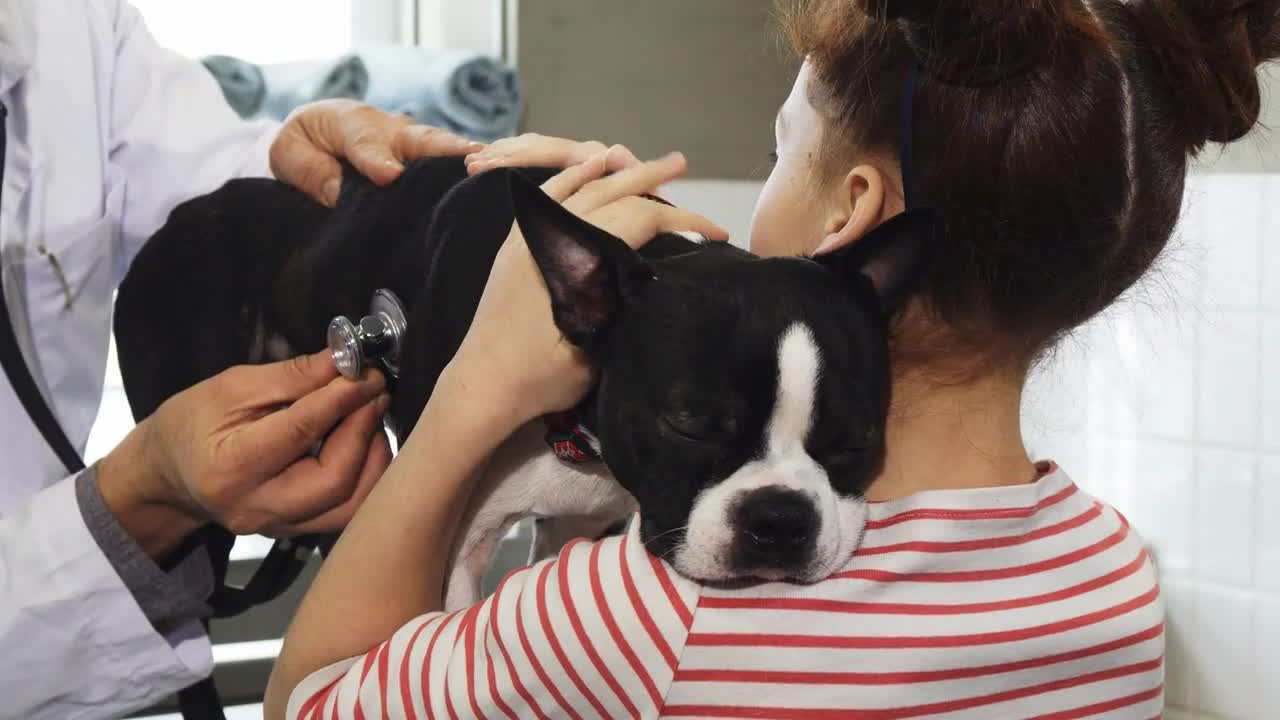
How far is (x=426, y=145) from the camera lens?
1.22m

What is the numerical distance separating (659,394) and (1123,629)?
0.33 meters

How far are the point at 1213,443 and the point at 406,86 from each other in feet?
4.32

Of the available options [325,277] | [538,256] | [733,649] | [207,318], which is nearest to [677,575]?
[733,649]

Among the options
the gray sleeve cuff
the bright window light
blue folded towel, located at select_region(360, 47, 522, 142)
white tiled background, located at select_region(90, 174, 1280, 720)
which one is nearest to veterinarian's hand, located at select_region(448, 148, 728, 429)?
the gray sleeve cuff

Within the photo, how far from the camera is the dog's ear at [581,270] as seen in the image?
836mm

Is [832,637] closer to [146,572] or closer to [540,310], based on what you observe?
[540,310]

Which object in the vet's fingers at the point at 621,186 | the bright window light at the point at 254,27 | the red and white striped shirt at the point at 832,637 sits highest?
the bright window light at the point at 254,27

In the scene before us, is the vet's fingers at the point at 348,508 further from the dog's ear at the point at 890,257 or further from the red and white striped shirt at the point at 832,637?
the dog's ear at the point at 890,257

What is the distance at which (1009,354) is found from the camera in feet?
2.72

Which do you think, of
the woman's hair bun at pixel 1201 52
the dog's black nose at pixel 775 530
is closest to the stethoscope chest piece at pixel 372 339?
the dog's black nose at pixel 775 530

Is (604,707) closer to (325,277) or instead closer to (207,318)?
(325,277)

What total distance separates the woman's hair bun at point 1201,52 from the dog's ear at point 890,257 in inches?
6.7

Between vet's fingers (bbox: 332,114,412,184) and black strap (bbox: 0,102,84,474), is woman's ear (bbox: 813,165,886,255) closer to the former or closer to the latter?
vet's fingers (bbox: 332,114,412,184)

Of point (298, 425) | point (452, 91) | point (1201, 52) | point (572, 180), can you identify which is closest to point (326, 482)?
point (298, 425)
